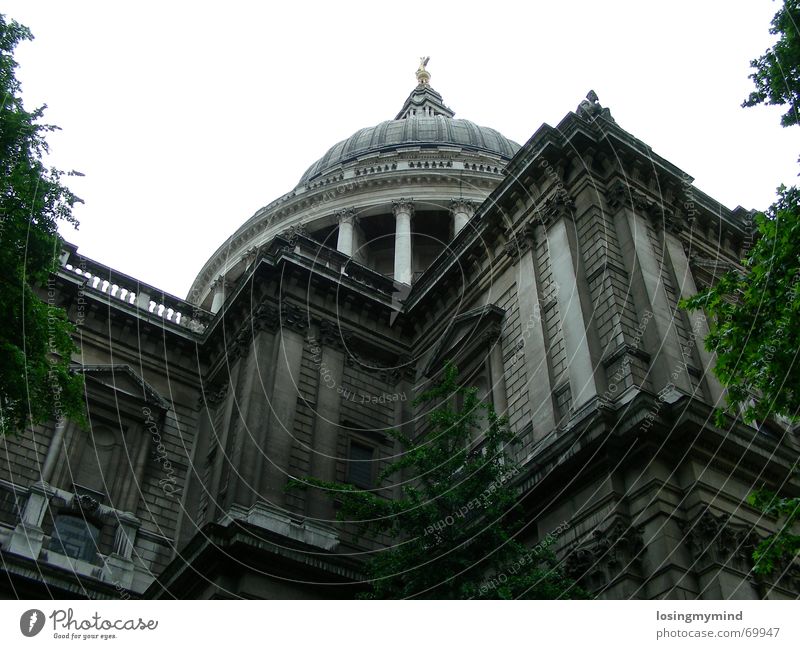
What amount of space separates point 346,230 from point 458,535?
27901 mm

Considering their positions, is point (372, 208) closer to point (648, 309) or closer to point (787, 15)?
point (648, 309)

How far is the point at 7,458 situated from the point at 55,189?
8.91 m

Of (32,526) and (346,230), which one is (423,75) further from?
(32,526)

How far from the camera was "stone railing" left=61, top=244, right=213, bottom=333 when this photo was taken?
26.2 m

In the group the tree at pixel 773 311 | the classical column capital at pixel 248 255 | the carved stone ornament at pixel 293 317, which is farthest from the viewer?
the classical column capital at pixel 248 255

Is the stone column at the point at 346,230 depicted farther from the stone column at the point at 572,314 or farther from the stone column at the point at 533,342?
the stone column at the point at 572,314

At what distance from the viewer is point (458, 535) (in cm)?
1488

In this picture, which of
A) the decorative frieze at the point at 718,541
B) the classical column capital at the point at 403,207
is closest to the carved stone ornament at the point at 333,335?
the decorative frieze at the point at 718,541

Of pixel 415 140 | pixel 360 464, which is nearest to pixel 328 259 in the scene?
pixel 360 464

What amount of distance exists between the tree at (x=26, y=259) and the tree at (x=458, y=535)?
5.60 meters

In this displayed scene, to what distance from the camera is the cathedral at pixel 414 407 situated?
626 inches

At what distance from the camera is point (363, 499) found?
16531 millimetres

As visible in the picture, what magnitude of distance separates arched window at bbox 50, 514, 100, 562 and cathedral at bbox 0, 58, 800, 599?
5cm

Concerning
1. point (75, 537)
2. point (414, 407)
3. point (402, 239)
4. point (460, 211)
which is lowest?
point (75, 537)
